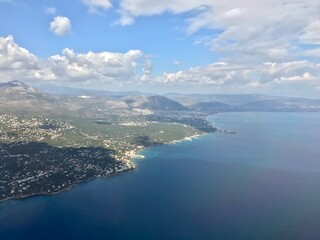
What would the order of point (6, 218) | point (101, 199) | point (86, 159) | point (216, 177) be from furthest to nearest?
point (86, 159) < point (216, 177) < point (101, 199) < point (6, 218)

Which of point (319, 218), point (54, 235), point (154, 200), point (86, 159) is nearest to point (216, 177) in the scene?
point (154, 200)

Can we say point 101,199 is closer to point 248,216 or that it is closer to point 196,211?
point 196,211

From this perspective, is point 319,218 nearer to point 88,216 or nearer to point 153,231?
point 153,231

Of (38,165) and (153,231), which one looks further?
(38,165)

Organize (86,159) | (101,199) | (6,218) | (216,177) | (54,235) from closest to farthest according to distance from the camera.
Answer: (54,235) → (6,218) → (101,199) → (216,177) → (86,159)

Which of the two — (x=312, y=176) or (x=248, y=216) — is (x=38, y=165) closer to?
(x=248, y=216)

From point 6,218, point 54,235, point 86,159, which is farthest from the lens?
point 86,159

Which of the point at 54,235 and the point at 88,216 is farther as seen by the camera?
the point at 88,216

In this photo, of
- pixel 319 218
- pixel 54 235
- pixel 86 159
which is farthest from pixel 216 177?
pixel 54 235
